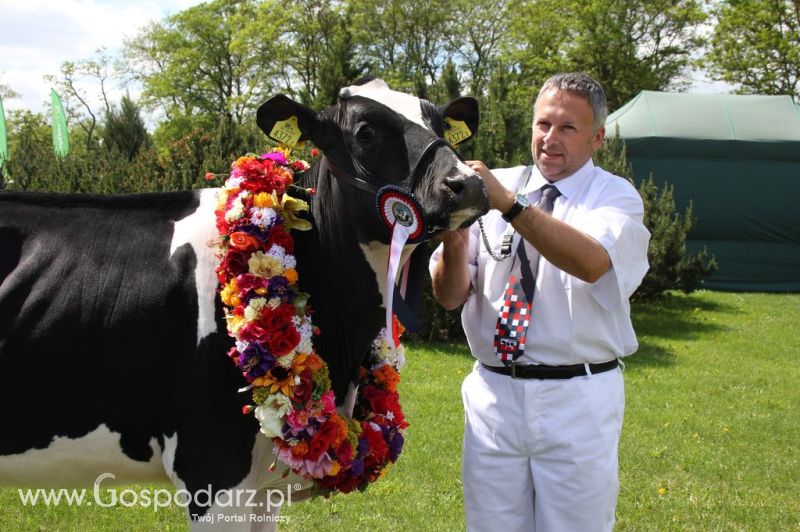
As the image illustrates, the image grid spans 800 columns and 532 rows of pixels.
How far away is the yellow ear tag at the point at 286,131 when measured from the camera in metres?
2.80

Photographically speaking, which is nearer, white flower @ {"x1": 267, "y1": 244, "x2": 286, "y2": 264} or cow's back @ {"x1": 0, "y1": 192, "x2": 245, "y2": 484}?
cow's back @ {"x1": 0, "y1": 192, "x2": 245, "y2": 484}

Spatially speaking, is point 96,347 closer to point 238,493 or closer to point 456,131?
point 238,493

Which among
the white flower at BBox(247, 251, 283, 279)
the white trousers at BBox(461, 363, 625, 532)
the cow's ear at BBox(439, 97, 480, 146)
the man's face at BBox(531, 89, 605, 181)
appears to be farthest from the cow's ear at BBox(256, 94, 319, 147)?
the white trousers at BBox(461, 363, 625, 532)

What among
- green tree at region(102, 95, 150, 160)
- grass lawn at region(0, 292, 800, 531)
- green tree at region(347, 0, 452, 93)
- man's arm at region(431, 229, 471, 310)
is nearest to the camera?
man's arm at region(431, 229, 471, 310)

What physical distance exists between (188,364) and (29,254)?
2.57 feet

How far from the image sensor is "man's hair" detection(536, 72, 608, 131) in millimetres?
2885

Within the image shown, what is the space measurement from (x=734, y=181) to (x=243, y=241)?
58.0 ft

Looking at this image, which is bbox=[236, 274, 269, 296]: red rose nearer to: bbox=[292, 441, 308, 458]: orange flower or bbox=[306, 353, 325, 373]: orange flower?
A: bbox=[306, 353, 325, 373]: orange flower

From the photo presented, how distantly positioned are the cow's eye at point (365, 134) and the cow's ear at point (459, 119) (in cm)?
54

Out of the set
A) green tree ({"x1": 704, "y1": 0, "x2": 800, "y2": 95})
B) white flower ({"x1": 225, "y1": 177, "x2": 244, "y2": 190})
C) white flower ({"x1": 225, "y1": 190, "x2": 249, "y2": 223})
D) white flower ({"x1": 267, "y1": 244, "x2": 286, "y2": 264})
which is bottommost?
white flower ({"x1": 267, "y1": 244, "x2": 286, "y2": 264})

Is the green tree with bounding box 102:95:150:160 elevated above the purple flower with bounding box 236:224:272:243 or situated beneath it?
elevated above

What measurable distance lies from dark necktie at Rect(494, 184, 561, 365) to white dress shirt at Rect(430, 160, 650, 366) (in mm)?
38

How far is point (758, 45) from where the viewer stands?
27.0 meters

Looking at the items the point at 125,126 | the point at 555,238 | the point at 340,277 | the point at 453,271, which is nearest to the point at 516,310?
the point at 453,271
